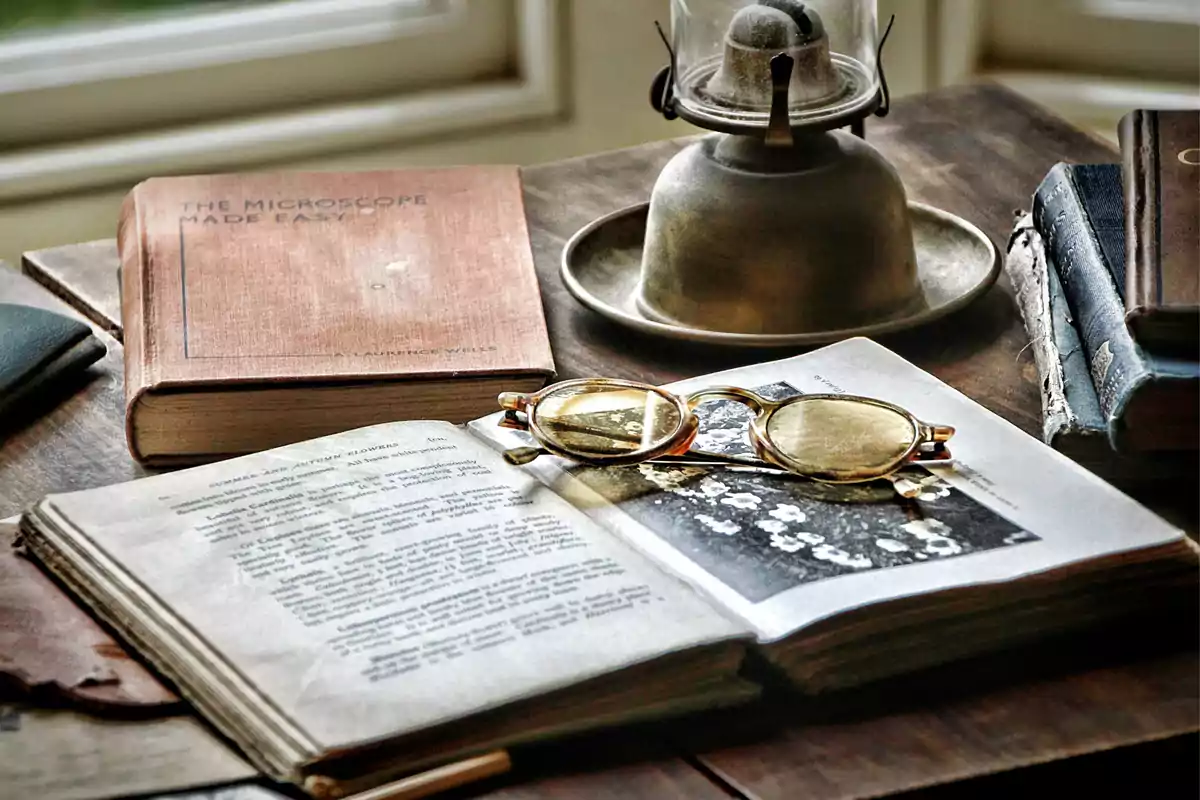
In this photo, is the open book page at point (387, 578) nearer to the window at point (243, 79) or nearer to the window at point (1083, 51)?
the window at point (243, 79)

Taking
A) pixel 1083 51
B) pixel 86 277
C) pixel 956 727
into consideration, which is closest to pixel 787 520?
pixel 956 727

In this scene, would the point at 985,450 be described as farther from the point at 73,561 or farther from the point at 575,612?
the point at 73,561

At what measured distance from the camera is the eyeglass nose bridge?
2.97 ft

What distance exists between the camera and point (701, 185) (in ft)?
3.46

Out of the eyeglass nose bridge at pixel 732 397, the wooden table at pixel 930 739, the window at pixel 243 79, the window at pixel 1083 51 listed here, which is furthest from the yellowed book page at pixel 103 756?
the window at pixel 1083 51

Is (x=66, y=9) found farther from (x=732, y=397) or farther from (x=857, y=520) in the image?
(x=857, y=520)

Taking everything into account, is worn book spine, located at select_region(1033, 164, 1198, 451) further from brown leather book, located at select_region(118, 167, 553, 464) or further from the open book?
brown leather book, located at select_region(118, 167, 553, 464)

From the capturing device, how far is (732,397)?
92 cm

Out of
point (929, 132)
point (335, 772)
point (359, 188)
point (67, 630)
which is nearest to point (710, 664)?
point (335, 772)

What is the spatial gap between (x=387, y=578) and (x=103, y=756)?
140mm

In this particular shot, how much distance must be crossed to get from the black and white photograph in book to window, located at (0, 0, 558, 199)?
1.09 metres

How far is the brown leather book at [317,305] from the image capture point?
965 mm

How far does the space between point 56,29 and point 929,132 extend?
3.12 feet

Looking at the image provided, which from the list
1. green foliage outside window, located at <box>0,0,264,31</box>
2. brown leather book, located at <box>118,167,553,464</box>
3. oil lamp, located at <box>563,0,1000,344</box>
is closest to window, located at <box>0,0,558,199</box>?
green foliage outside window, located at <box>0,0,264,31</box>
